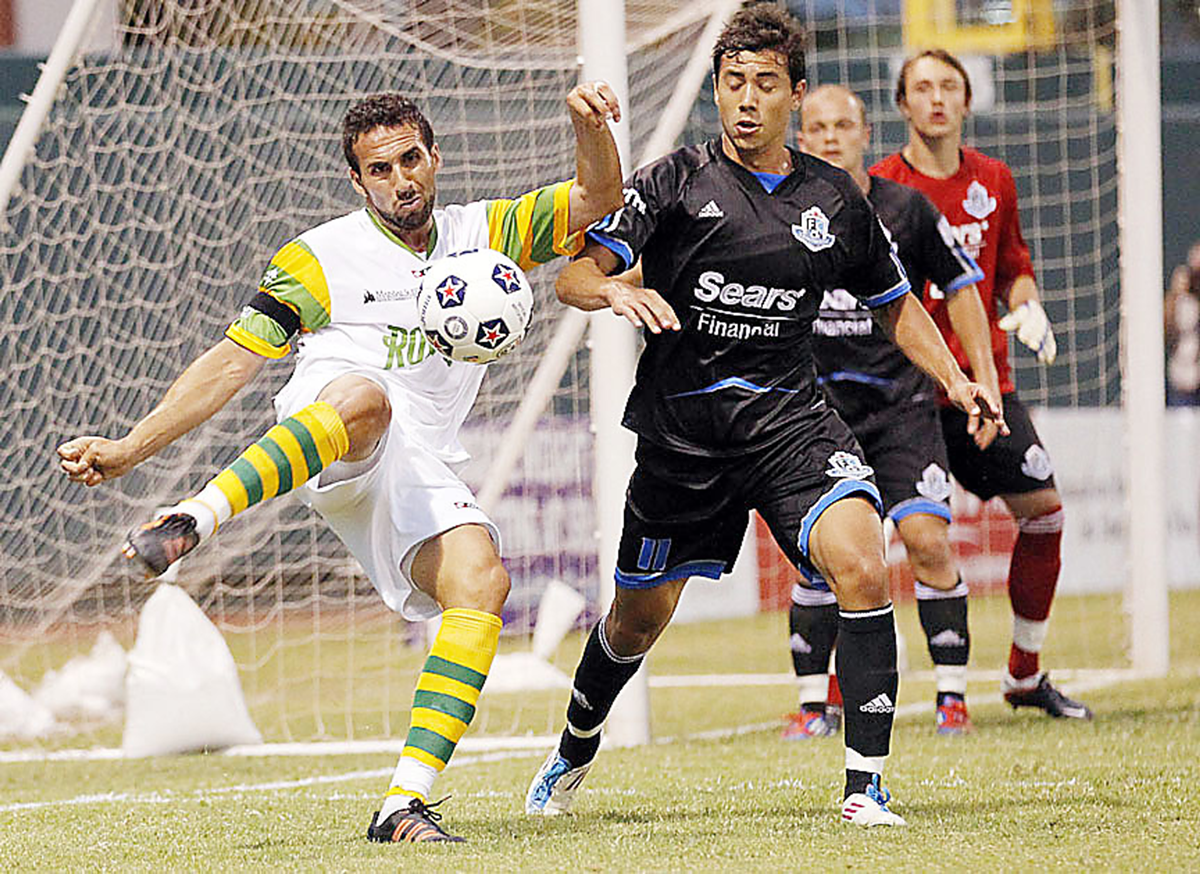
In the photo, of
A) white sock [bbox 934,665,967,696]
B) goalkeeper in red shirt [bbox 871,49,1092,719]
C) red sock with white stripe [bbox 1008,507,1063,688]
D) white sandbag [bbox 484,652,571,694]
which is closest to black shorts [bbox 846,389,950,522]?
goalkeeper in red shirt [bbox 871,49,1092,719]

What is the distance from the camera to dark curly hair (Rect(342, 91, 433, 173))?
15.9ft

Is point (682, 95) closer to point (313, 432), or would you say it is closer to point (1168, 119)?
point (313, 432)

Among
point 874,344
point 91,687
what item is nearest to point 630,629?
point 874,344

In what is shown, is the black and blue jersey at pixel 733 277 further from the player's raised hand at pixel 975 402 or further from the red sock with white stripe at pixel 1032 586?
the red sock with white stripe at pixel 1032 586

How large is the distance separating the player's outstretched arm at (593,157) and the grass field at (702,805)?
158 centimetres

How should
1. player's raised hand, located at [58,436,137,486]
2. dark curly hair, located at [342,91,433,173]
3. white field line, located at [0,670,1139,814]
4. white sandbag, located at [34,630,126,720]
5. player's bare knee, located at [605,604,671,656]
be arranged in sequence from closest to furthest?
player's raised hand, located at [58,436,137,486] → dark curly hair, located at [342,91,433,173] → player's bare knee, located at [605,604,671,656] → white field line, located at [0,670,1139,814] → white sandbag, located at [34,630,126,720]

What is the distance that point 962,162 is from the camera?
7.43m

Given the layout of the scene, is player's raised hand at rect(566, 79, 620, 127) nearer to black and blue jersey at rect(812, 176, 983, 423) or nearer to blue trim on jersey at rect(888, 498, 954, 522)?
black and blue jersey at rect(812, 176, 983, 423)

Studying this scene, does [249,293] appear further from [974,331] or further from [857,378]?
[974,331]

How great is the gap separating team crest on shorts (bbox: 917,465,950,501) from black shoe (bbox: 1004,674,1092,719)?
3.37 feet

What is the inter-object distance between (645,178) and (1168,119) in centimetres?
1374

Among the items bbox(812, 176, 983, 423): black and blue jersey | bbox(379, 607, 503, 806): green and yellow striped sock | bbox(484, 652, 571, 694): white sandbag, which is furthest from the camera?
bbox(484, 652, 571, 694): white sandbag

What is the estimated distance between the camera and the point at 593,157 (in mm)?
4879

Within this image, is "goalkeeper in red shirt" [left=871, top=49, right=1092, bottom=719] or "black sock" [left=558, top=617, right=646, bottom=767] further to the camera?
"goalkeeper in red shirt" [left=871, top=49, right=1092, bottom=719]
